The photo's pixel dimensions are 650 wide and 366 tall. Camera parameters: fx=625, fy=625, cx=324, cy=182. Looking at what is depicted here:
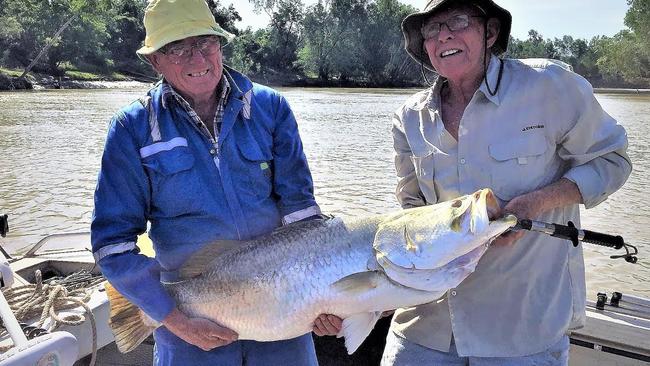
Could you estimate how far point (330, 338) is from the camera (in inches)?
188

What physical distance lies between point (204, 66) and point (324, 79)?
262 feet

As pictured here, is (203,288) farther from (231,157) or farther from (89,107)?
(89,107)

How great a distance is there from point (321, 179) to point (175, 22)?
40.8ft

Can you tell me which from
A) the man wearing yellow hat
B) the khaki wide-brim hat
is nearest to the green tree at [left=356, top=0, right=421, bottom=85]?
the khaki wide-brim hat

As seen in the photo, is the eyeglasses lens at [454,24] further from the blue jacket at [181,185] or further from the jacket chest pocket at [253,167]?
the jacket chest pocket at [253,167]

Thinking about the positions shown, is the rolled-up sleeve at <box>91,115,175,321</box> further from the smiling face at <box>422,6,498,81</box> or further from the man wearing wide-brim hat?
the smiling face at <box>422,6,498,81</box>

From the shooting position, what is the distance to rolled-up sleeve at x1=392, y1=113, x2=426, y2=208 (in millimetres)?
3176

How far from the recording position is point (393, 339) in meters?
3.12

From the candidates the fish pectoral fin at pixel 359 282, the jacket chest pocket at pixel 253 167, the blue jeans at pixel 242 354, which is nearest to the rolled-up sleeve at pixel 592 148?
the fish pectoral fin at pixel 359 282

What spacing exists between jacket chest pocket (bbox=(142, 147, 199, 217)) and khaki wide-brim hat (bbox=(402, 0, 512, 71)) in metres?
1.25

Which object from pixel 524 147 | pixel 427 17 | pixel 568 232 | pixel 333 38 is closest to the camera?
pixel 568 232

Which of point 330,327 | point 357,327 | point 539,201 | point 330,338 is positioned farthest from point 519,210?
point 330,338

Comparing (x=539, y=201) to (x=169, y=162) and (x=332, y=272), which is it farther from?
(x=169, y=162)

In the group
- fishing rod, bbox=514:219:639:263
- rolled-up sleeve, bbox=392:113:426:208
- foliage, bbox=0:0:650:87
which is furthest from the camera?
foliage, bbox=0:0:650:87
